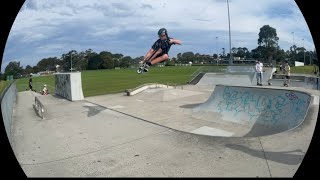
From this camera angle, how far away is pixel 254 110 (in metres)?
12.8

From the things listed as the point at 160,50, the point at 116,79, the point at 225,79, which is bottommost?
the point at 225,79

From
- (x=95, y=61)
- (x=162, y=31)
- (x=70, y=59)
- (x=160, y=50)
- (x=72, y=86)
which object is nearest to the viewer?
(x=162, y=31)

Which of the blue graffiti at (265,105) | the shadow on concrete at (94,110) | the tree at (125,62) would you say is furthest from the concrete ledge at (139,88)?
the blue graffiti at (265,105)

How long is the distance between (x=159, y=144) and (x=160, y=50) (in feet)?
15.1

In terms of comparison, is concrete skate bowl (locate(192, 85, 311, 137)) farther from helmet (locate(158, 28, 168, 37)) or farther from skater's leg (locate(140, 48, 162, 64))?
helmet (locate(158, 28, 168, 37))

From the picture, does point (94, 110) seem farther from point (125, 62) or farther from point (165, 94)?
point (165, 94)

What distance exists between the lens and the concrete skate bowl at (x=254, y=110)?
11000 millimetres

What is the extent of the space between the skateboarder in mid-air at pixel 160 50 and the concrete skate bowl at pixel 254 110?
12.0 feet

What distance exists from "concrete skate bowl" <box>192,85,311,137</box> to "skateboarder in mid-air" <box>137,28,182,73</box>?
3654mm

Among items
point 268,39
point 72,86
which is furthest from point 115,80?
point 268,39

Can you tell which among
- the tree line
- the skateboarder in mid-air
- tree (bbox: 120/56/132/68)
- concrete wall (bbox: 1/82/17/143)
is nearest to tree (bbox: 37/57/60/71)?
the tree line

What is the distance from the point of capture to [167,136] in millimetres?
9672

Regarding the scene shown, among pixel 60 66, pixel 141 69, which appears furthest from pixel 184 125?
pixel 60 66

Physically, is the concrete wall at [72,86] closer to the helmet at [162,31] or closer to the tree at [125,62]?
the tree at [125,62]
